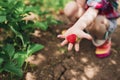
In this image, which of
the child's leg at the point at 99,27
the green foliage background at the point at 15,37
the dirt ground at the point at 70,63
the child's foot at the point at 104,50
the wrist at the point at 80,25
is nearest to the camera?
the wrist at the point at 80,25

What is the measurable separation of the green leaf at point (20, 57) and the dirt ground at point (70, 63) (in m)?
0.19

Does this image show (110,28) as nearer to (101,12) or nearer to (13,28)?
(101,12)

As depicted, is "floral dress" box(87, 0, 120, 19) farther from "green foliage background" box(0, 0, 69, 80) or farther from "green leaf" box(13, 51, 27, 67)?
"green leaf" box(13, 51, 27, 67)

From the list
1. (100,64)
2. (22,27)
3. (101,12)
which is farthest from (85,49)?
(22,27)

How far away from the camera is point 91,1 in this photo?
8.88 feet

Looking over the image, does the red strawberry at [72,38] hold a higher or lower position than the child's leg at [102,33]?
higher

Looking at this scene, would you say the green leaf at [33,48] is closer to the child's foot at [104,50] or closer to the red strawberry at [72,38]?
the red strawberry at [72,38]

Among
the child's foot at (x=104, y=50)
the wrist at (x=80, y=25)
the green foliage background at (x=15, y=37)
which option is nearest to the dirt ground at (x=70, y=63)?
the child's foot at (x=104, y=50)

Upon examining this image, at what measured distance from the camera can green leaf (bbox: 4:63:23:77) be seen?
2400 mm

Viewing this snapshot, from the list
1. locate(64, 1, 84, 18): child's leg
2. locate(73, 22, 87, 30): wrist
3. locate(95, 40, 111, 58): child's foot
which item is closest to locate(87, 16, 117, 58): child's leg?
locate(95, 40, 111, 58): child's foot

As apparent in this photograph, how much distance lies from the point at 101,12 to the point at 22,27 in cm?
75

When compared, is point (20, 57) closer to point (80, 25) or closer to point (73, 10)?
point (80, 25)

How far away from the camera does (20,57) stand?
2.61 metres

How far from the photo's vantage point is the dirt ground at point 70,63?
280 centimetres
